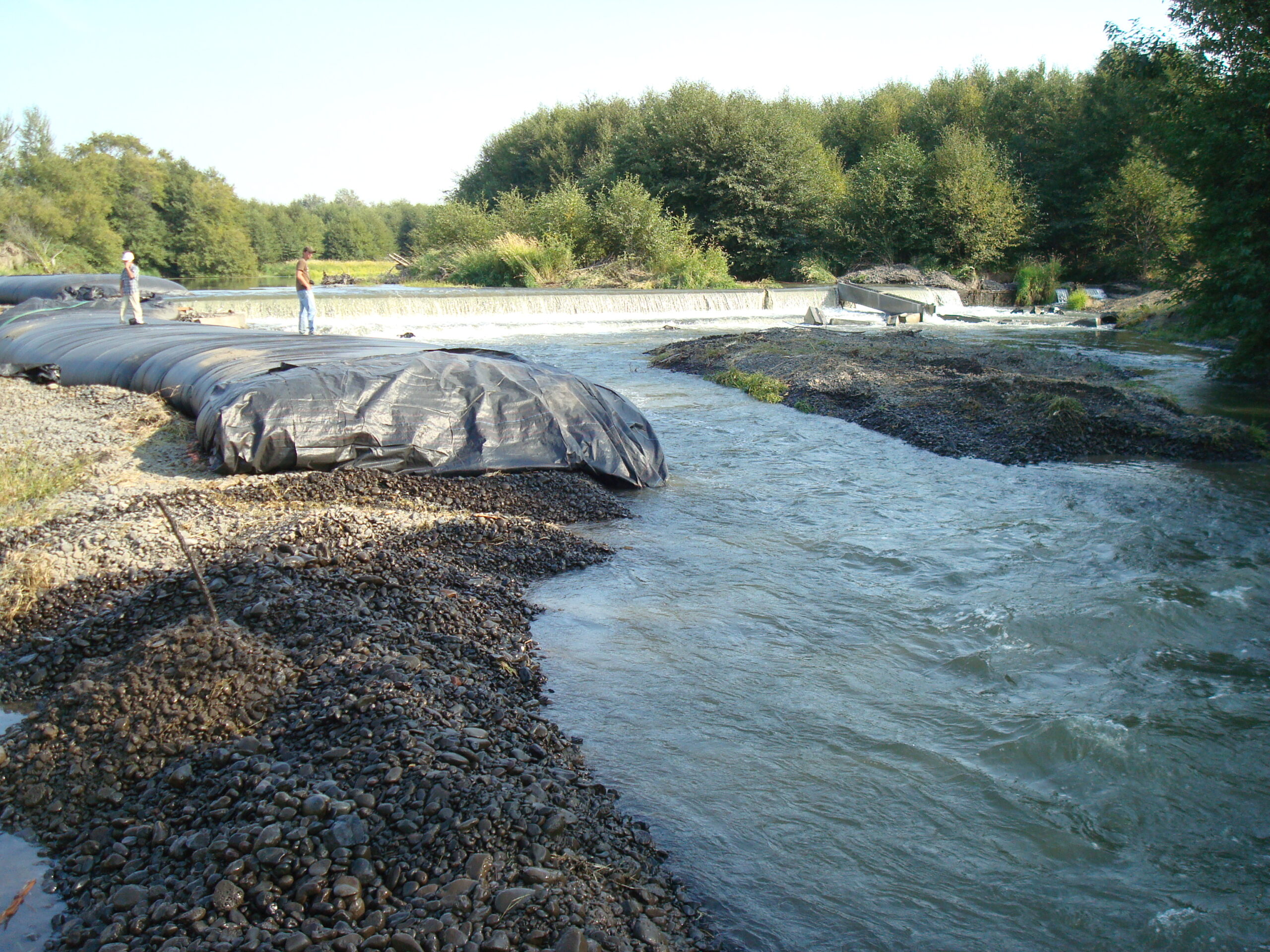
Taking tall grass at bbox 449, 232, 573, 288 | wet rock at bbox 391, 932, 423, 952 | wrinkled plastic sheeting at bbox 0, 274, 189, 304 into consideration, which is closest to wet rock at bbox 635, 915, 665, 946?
wet rock at bbox 391, 932, 423, 952

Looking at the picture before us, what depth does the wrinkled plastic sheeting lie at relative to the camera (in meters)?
20.1

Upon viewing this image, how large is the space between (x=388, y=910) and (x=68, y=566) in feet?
Answer: 12.2

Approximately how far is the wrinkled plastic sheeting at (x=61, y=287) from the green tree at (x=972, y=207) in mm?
28191

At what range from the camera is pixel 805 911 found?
2.94m

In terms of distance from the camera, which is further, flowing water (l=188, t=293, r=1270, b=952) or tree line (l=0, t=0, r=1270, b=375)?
tree line (l=0, t=0, r=1270, b=375)

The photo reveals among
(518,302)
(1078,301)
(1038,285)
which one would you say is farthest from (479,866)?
(1038,285)

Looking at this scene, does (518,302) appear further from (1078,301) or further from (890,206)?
(1078,301)

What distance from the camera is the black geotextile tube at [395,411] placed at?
6.87 m

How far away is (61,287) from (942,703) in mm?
24719

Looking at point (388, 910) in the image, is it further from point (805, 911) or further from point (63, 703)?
point (63, 703)

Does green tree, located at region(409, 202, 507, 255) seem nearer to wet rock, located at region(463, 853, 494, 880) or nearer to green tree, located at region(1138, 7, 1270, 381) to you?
green tree, located at region(1138, 7, 1270, 381)

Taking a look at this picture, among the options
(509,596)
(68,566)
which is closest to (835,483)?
(509,596)

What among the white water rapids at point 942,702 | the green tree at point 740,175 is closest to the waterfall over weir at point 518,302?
the green tree at point 740,175

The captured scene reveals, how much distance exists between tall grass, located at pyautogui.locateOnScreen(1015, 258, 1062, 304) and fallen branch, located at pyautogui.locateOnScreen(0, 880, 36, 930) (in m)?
34.0
